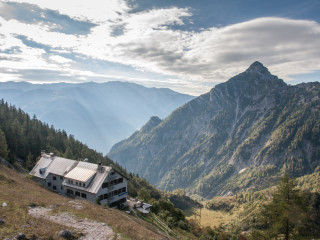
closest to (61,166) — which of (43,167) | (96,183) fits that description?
(43,167)

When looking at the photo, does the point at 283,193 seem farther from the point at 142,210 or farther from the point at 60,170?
the point at 60,170

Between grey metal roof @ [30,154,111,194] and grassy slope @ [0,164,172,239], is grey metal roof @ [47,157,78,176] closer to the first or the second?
grey metal roof @ [30,154,111,194]

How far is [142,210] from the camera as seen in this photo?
65.3m

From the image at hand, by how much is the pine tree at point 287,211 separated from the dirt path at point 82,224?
A: 27628 mm

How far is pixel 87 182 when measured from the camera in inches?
2376

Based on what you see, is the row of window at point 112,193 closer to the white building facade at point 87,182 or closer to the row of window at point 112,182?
the white building facade at point 87,182

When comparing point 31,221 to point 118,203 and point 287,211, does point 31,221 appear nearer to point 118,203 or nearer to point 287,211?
point 118,203

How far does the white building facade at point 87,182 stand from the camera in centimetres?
5928

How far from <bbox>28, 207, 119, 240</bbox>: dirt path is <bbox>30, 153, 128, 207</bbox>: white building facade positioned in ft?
75.6

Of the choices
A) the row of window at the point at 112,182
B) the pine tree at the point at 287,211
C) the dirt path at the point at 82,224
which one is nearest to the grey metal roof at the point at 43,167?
the row of window at the point at 112,182

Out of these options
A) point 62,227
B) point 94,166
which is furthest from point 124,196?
point 62,227

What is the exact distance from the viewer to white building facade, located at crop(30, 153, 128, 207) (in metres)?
59.3

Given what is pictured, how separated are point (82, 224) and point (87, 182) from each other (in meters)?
29.4

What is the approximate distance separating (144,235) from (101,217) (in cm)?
888
